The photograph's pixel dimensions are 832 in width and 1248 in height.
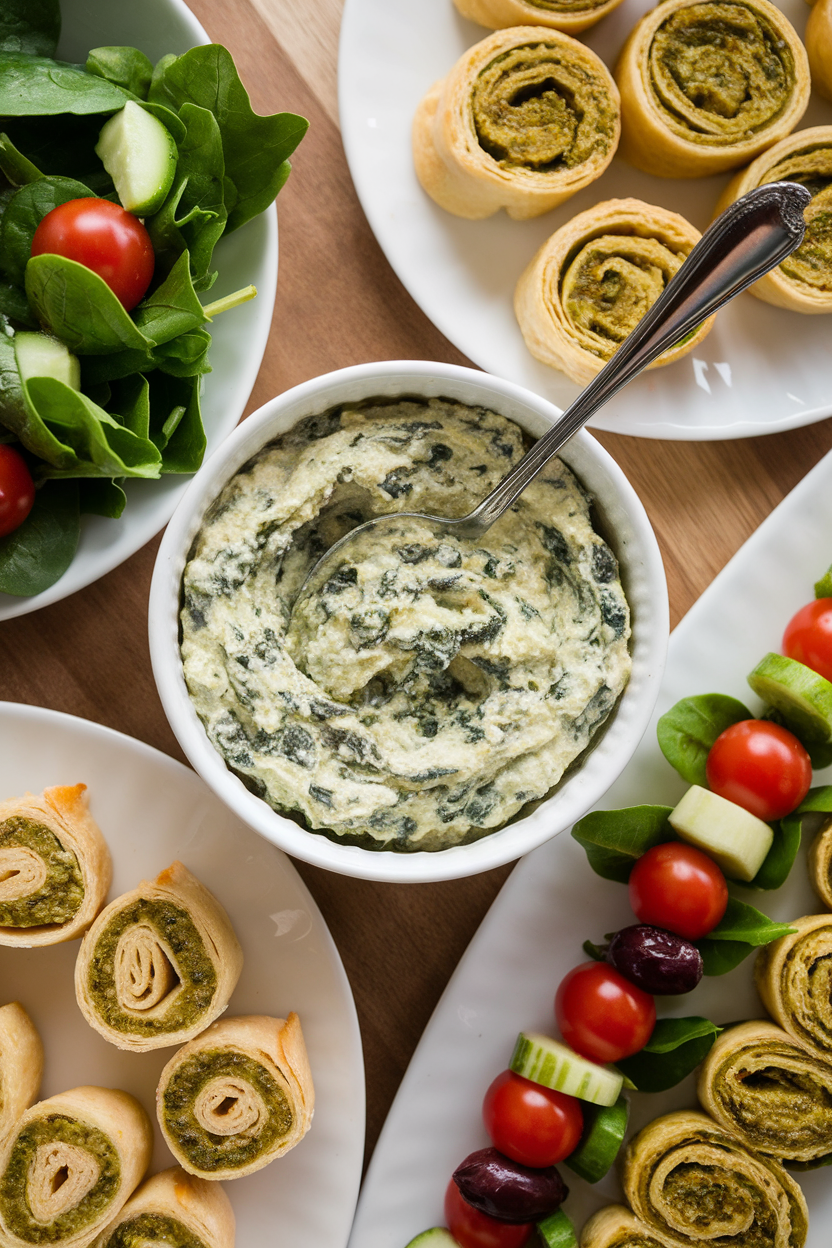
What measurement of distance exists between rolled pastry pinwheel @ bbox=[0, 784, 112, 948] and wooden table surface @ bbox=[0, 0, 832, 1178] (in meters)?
0.19

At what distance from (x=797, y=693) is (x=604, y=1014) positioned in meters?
0.58

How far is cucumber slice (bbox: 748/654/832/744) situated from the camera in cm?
151

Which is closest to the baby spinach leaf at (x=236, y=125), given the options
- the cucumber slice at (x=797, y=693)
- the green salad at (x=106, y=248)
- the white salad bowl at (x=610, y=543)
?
the green salad at (x=106, y=248)

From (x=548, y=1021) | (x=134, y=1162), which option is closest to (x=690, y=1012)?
(x=548, y=1021)

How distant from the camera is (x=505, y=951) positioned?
5.22 ft

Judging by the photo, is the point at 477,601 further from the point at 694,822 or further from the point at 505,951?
the point at 505,951

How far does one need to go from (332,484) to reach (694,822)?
30.1 inches

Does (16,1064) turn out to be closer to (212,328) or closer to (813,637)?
(212,328)

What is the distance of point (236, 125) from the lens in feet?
4.52

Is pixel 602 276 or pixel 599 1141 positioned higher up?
pixel 602 276

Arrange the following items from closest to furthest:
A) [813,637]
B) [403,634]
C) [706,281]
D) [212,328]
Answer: [706,281] < [403,634] < [212,328] < [813,637]

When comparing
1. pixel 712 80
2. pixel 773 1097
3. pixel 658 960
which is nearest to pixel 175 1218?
pixel 658 960

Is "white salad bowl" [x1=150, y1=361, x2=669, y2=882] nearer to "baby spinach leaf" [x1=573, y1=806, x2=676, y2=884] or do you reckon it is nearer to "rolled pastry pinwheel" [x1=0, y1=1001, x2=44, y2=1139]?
"baby spinach leaf" [x1=573, y1=806, x2=676, y2=884]

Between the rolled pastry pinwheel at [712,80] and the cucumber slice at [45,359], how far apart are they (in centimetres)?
98
